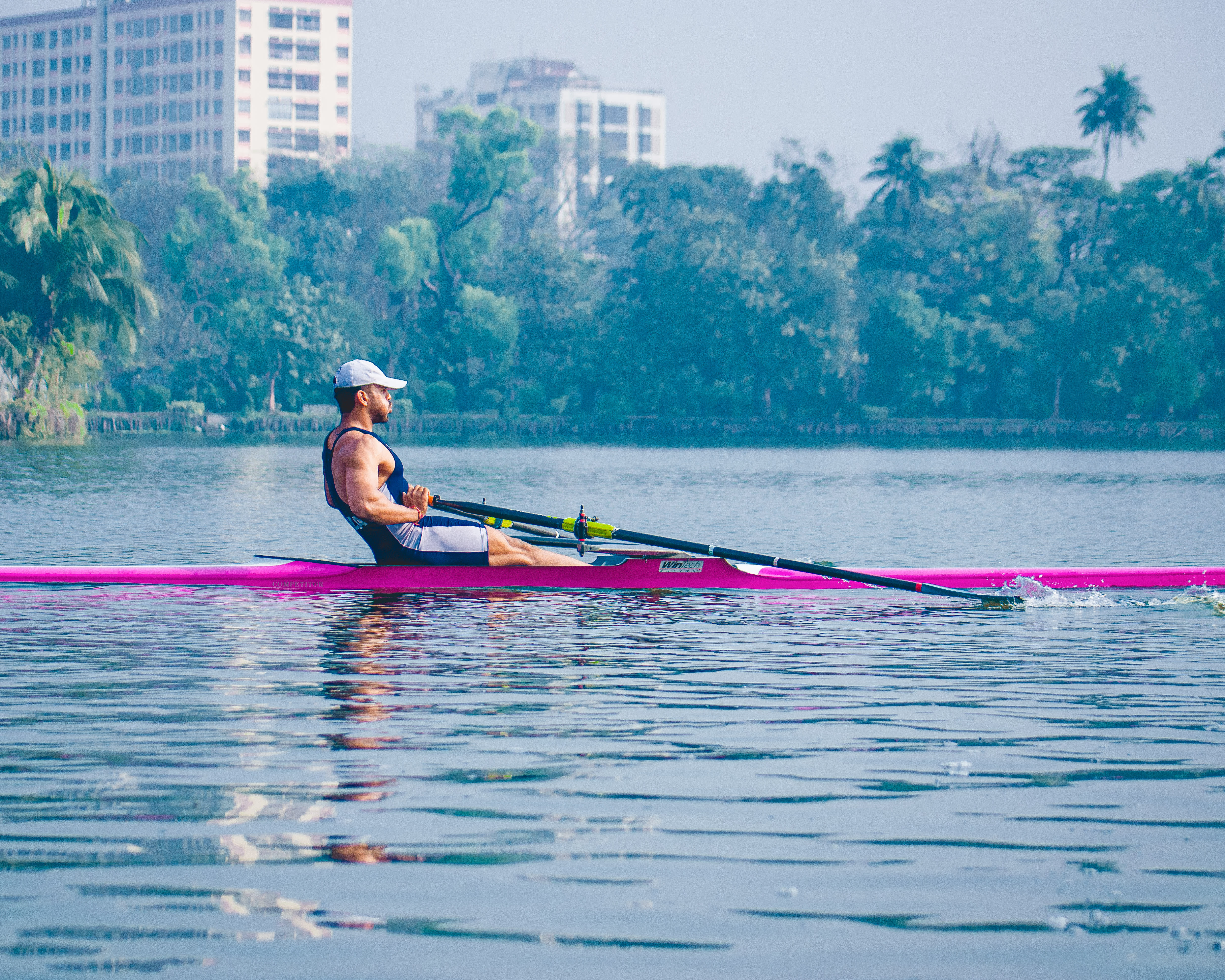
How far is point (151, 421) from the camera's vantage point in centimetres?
7781

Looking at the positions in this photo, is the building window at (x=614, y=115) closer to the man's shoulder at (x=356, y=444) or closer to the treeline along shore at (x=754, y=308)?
the treeline along shore at (x=754, y=308)

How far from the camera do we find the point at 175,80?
173000mm

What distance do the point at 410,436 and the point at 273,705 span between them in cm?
7066

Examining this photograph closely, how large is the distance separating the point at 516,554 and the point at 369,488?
156 cm

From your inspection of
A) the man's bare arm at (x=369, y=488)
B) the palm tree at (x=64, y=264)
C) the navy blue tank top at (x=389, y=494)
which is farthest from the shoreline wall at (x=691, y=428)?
the man's bare arm at (x=369, y=488)

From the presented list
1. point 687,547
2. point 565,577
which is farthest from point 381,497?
point 687,547

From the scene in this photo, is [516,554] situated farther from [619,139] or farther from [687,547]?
[619,139]

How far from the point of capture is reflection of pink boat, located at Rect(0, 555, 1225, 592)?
13.2 m

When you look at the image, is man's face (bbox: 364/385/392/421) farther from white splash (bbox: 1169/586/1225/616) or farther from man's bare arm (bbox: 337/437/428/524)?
white splash (bbox: 1169/586/1225/616)

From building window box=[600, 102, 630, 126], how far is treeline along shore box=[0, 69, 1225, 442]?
102100mm

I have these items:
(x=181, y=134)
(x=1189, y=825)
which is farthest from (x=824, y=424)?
(x=181, y=134)

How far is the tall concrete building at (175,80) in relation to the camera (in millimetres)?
171875

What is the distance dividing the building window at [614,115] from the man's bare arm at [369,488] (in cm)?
18546

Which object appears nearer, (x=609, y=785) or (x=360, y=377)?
(x=609, y=785)
